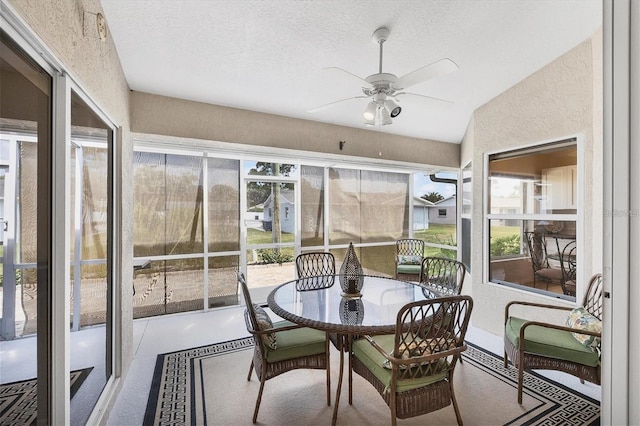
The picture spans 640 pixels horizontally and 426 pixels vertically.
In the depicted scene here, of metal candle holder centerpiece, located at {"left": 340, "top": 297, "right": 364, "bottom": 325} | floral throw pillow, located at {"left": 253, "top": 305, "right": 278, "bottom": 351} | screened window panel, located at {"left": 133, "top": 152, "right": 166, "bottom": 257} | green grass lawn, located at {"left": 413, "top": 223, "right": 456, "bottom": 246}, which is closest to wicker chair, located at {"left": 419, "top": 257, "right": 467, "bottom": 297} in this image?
metal candle holder centerpiece, located at {"left": 340, "top": 297, "right": 364, "bottom": 325}

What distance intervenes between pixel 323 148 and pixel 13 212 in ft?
10.8

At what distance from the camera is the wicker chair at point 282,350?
2.05m

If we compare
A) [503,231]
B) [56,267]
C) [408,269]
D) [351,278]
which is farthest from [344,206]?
[56,267]

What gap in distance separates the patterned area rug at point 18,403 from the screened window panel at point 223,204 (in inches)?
126

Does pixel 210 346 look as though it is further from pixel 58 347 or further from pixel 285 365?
pixel 58 347

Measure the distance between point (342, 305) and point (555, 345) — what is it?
1.54 metres

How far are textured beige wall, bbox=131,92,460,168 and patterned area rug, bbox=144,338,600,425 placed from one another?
2.33 meters

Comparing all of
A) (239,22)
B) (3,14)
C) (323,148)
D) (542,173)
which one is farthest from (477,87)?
(3,14)

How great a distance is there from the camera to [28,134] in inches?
47.7

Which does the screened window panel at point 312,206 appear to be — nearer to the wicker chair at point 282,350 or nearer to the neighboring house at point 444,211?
the neighboring house at point 444,211

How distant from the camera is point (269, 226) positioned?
482cm

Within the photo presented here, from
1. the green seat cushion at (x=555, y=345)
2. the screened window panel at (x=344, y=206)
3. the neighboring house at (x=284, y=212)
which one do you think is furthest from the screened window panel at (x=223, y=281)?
the green seat cushion at (x=555, y=345)

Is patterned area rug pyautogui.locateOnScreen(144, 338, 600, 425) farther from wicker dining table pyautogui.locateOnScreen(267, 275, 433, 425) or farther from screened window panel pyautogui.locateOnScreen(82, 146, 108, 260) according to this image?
screened window panel pyautogui.locateOnScreen(82, 146, 108, 260)

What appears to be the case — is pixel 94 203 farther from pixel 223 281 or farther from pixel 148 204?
pixel 223 281
